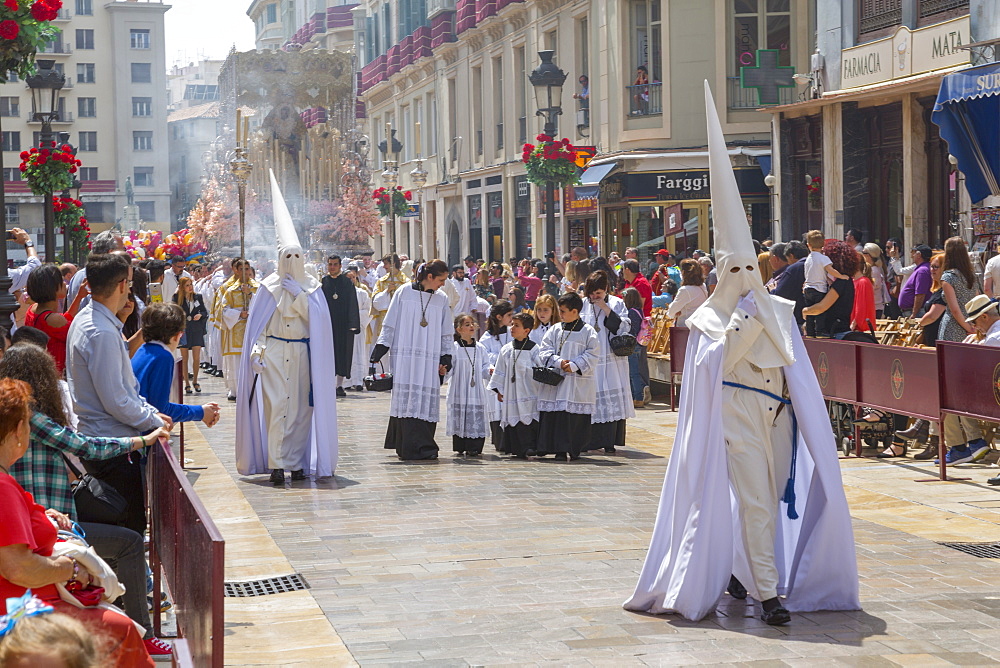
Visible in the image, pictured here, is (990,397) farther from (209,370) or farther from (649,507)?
(209,370)

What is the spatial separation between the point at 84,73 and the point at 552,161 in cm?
8092

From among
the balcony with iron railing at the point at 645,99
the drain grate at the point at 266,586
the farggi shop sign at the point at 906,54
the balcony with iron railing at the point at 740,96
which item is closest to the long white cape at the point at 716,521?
the drain grate at the point at 266,586

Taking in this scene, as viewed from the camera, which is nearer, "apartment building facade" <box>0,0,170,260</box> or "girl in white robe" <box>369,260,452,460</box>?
"girl in white robe" <box>369,260,452,460</box>

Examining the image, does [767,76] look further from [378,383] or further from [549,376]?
[549,376]

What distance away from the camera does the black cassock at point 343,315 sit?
19.0m

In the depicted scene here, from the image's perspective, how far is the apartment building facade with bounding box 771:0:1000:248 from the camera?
1875cm

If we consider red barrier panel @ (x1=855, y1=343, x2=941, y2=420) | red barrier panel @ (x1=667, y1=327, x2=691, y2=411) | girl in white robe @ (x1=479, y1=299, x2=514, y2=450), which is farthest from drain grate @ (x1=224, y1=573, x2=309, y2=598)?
red barrier panel @ (x1=667, y1=327, x2=691, y2=411)

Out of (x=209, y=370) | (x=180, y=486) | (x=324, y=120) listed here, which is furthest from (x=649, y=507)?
(x=324, y=120)

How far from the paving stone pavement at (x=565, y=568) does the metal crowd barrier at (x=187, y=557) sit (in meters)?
1.03

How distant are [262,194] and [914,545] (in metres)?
30.2

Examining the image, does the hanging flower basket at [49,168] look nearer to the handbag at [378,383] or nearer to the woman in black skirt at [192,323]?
the woman in black skirt at [192,323]

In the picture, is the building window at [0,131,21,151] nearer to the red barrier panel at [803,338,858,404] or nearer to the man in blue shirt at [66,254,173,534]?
the red barrier panel at [803,338,858,404]

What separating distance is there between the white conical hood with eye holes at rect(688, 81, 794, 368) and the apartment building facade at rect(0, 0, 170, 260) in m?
90.1

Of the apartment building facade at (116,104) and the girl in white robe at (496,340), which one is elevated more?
the apartment building facade at (116,104)
